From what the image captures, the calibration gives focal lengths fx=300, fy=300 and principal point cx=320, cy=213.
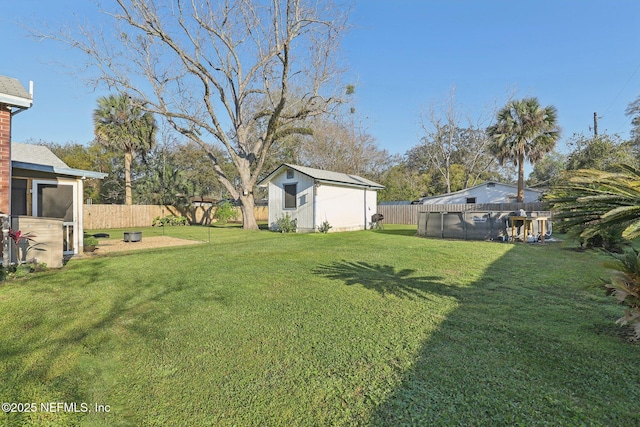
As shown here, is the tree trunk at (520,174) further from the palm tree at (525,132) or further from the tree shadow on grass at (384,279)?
the tree shadow on grass at (384,279)

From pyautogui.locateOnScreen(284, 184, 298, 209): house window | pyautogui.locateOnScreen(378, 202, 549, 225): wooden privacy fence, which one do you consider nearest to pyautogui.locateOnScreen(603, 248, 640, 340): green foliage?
pyautogui.locateOnScreen(284, 184, 298, 209): house window

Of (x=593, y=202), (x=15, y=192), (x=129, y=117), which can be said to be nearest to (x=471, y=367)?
(x=593, y=202)

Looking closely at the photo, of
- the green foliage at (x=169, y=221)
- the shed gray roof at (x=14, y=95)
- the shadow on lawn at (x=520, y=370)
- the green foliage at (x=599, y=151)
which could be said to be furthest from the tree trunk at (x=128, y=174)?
the green foliage at (x=599, y=151)

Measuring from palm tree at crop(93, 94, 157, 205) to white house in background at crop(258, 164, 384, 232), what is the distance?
37.3 ft

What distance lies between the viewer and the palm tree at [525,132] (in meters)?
19.3

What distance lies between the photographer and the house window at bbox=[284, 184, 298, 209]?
1612 cm

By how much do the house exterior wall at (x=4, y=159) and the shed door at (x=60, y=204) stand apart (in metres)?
1.65

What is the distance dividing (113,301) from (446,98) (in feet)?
109

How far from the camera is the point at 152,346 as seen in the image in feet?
9.43

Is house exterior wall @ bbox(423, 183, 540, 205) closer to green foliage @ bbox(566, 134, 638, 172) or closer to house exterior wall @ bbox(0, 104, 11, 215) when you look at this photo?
green foliage @ bbox(566, 134, 638, 172)

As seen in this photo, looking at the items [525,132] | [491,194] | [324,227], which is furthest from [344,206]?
[491,194]

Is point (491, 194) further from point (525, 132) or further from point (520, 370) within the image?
point (520, 370)

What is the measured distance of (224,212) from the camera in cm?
2488

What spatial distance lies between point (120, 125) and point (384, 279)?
2335cm
